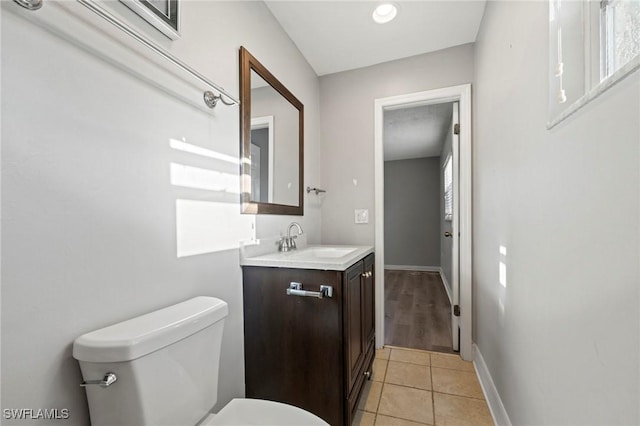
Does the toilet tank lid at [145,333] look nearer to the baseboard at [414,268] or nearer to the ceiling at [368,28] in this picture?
Result: the ceiling at [368,28]

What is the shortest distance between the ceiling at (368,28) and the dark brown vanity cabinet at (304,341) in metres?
1.64

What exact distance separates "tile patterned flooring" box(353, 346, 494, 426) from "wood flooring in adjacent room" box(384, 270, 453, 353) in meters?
0.21

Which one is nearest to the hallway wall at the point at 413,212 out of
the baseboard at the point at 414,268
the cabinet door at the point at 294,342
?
the baseboard at the point at 414,268

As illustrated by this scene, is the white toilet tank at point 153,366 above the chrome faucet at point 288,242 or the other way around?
the other way around

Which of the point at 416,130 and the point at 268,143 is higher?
the point at 416,130

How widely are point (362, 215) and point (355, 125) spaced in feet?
2.64

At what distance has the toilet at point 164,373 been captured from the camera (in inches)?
26.9

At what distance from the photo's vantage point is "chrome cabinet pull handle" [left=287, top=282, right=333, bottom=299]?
1.24m

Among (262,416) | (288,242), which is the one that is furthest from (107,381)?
(288,242)

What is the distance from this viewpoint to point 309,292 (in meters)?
1.26

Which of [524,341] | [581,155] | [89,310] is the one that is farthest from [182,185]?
[524,341]

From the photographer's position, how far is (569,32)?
2.61 feet

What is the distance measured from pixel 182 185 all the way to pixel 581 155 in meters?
1.29

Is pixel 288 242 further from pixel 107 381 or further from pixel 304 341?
pixel 107 381
